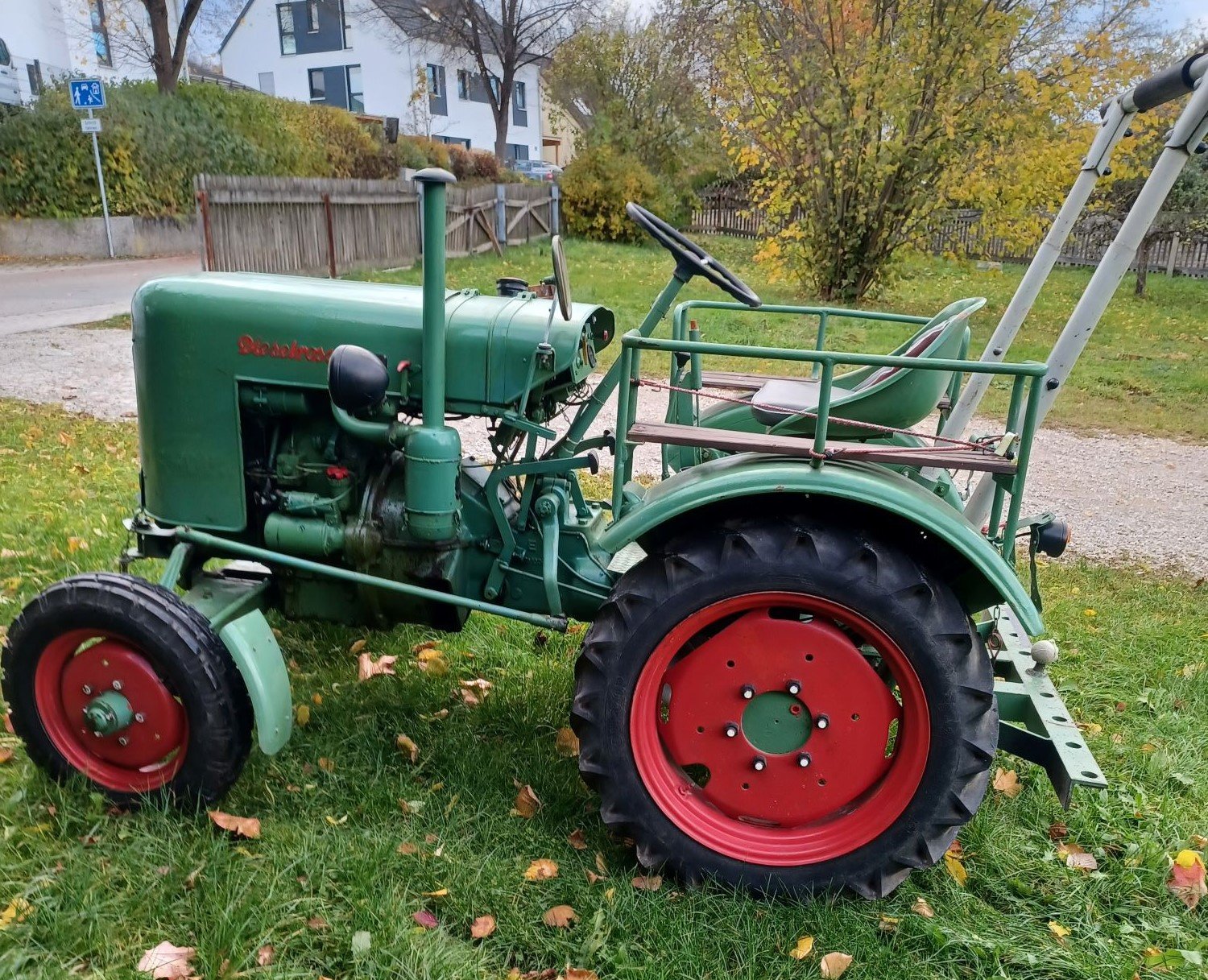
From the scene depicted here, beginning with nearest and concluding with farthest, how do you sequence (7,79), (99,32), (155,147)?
(155,147) → (7,79) → (99,32)

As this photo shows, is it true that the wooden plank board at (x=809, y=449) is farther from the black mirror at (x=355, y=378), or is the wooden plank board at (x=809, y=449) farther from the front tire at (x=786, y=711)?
the black mirror at (x=355, y=378)

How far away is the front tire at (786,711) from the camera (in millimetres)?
2176

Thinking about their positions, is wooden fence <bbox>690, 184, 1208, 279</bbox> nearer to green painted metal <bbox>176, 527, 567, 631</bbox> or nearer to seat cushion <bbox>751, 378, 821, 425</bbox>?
seat cushion <bbox>751, 378, 821, 425</bbox>

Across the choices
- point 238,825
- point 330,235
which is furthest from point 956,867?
point 330,235

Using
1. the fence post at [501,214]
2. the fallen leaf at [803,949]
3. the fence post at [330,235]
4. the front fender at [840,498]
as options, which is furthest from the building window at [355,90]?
the fallen leaf at [803,949]

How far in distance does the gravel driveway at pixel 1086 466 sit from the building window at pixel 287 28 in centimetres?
2961

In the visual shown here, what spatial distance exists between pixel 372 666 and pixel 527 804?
94 cm

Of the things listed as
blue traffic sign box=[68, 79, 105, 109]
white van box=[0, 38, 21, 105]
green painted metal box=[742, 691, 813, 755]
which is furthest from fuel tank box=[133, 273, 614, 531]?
white van box=[0, 38, 21, 105]

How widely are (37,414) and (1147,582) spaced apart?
692 centimetres

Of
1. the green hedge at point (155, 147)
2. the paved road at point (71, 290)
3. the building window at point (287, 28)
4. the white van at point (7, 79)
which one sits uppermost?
the building window at point (287, 28)

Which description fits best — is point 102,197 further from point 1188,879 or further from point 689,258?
point 1188,879

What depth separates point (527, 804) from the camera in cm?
265

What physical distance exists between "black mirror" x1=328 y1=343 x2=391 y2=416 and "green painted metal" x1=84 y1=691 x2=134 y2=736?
1000mm

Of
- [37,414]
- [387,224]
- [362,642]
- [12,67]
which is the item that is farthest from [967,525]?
[12,67]
